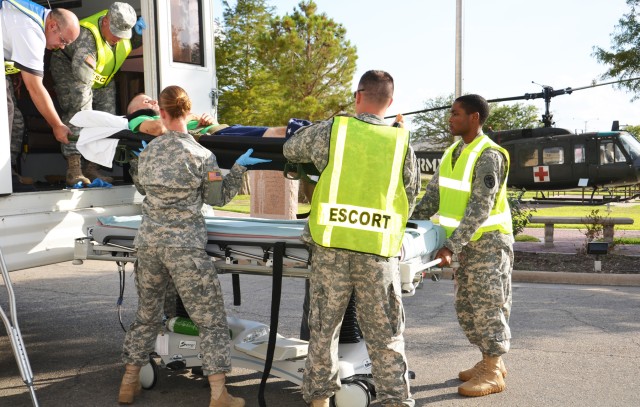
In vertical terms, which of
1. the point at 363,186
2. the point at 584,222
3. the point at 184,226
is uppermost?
the point at 363,186

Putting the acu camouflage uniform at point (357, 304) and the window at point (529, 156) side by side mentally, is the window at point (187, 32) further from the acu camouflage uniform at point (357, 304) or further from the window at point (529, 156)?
the window at point (529, 156)

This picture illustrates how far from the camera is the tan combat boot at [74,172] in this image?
537 cm

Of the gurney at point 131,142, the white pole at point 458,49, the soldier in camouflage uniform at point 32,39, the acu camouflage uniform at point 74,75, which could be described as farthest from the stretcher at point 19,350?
the white pole at point 458,49

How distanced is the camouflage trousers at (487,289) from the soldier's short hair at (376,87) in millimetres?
1247

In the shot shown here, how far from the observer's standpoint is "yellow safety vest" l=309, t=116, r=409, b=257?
343 cm

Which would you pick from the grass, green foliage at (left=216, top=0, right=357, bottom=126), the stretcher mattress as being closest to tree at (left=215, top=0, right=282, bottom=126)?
green foliage at (left=216, top=0, right=357, bottom=126)

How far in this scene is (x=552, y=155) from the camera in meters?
18.9

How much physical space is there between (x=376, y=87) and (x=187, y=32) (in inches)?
119

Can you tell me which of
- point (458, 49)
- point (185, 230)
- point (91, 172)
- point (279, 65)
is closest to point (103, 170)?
point (91, 172)

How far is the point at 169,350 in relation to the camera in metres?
4.27

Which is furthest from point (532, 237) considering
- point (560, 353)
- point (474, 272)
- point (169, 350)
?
point (169, 350)

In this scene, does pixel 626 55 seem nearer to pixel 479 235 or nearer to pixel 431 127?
pixel 479 235

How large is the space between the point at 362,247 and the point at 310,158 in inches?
22.0

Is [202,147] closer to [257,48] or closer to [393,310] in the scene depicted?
[393,310]
